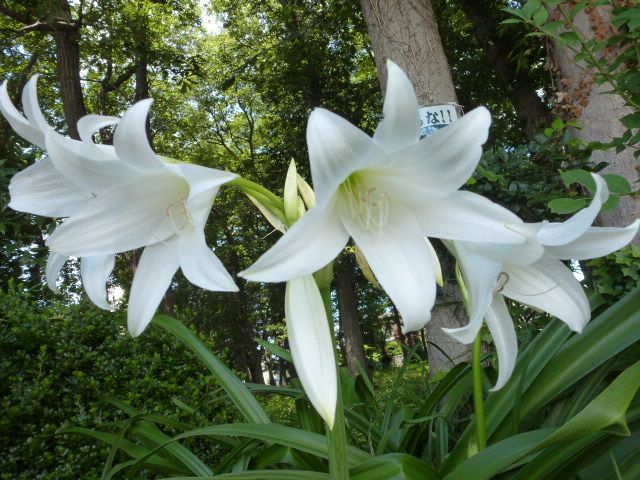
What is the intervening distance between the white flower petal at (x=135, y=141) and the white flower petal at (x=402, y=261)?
0.33 meters

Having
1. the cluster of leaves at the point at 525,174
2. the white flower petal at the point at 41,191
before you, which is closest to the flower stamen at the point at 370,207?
the white flower petal at the point at 41,191

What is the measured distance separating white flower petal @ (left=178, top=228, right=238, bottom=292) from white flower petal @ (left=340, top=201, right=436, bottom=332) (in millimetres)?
224

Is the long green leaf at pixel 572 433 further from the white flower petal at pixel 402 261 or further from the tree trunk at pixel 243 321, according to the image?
the tree trunk at pixel 243 321

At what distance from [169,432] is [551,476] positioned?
265cm

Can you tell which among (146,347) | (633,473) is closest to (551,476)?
(633,473)

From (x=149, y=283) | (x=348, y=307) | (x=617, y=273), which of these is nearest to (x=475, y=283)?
(x=149, y=283)

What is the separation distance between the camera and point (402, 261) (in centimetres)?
86

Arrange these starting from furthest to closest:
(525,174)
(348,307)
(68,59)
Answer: (348,307) < (68,59) < (525,174)

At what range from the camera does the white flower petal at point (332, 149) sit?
717mm

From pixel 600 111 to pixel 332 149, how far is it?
366cm

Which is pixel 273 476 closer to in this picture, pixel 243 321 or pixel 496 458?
pixel 496 458

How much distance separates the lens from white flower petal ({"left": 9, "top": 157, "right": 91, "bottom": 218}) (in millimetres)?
1017

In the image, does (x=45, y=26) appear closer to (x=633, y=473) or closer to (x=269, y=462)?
(x=269, y=462)

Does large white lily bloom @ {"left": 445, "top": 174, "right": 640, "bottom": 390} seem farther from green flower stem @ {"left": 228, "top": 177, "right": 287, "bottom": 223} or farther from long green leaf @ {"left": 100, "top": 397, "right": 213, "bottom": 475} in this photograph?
long green leaf @ {"left": 100, "top": 397, "right": 213, "bottom": 475}
